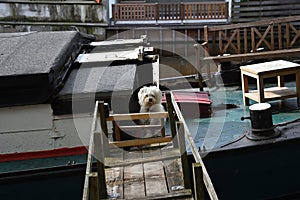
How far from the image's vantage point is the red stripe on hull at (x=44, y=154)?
3.66m

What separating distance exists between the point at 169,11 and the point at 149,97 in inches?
430

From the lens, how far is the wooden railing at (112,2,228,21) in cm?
1426

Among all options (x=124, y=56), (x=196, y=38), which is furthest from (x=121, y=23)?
(x=124, y=56)

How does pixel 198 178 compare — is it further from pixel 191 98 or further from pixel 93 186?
pixel 191 98

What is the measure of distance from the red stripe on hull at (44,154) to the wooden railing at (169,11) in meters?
11.1

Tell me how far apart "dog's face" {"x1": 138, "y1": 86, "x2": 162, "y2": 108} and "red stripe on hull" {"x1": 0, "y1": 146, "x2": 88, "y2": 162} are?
0.78m

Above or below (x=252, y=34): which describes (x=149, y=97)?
below

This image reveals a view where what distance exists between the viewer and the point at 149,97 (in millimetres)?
3941

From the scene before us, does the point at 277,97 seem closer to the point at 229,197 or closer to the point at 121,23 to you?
the point at 229,197

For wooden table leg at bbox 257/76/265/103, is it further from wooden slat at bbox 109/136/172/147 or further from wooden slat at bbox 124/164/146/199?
wooden slat at bbox 124/164/146/199

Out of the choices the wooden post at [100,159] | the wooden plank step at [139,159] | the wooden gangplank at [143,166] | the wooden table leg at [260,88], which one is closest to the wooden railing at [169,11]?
the wooden table leg at [260,88]

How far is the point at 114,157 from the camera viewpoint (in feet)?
11.8

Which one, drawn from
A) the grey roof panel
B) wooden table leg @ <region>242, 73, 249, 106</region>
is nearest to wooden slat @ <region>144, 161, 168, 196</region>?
the grey roof panel

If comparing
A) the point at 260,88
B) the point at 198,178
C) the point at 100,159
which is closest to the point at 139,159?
the point at 100,159
